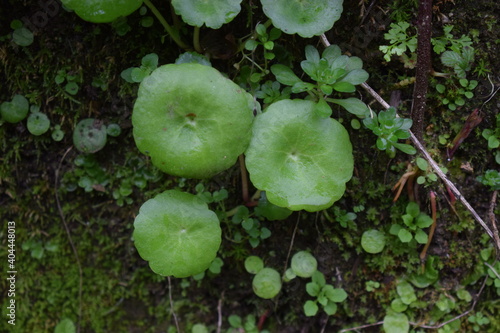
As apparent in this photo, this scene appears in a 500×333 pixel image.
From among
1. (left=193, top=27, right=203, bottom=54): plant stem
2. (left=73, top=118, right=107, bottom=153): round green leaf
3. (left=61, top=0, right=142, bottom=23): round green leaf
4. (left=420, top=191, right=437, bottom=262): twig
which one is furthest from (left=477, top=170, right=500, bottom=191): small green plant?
(left=73, top=118, right=107, bottom=153): round green leaf

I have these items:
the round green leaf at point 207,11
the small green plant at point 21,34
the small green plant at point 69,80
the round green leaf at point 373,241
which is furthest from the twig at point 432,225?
the small green plant at point 21,34

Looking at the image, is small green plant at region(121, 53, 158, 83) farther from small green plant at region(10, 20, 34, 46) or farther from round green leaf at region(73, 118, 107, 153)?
small green plant at region(10, 20, 34, 46)

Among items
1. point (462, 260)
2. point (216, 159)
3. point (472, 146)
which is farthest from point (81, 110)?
point (462, 260)

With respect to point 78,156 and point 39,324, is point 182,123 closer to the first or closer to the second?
point 78,156

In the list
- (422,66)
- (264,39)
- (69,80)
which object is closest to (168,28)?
(264,39)

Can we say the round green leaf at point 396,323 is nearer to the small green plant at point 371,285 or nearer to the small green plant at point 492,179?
the small green plant at point 371,285

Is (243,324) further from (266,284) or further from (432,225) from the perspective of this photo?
(432,225)
